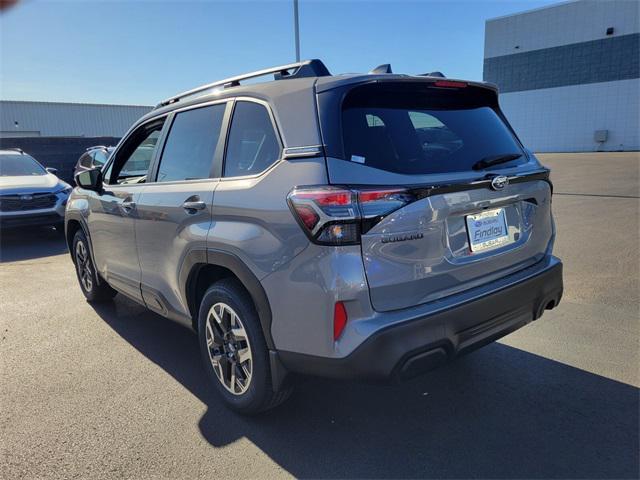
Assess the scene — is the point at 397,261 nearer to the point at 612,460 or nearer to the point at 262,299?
the point at 262,299

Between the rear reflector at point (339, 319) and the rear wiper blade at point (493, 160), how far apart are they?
1117 millimetres

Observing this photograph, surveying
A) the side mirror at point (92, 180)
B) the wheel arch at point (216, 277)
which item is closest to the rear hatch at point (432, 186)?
the wheel arch at point (216, 277)

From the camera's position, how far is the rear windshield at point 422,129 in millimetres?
2385

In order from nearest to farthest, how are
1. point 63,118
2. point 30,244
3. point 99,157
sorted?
1. point 30,244
2. point 99,157
3. point 63,118

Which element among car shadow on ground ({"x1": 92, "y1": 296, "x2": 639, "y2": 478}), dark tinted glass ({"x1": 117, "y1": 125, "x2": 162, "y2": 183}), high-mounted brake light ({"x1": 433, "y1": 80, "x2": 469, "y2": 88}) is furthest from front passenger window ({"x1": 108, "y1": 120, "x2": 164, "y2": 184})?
high-mounted brake light ({"x1": 433, "y1": 80, "x2": 469, "y2": 88})

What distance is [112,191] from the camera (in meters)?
4.13

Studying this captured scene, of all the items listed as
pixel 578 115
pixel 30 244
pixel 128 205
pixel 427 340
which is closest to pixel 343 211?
pixel 427 340

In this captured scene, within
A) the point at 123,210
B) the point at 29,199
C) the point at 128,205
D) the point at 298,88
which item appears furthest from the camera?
the point at 29,199

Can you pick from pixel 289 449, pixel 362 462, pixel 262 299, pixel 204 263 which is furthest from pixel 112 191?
pixel 362 462

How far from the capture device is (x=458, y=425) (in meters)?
2.76

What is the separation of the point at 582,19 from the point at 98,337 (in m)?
37.5

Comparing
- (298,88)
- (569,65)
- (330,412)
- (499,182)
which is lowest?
(330,412)

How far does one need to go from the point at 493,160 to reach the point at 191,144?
6.50 ft

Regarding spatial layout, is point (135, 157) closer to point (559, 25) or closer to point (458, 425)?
point (458, 425)
